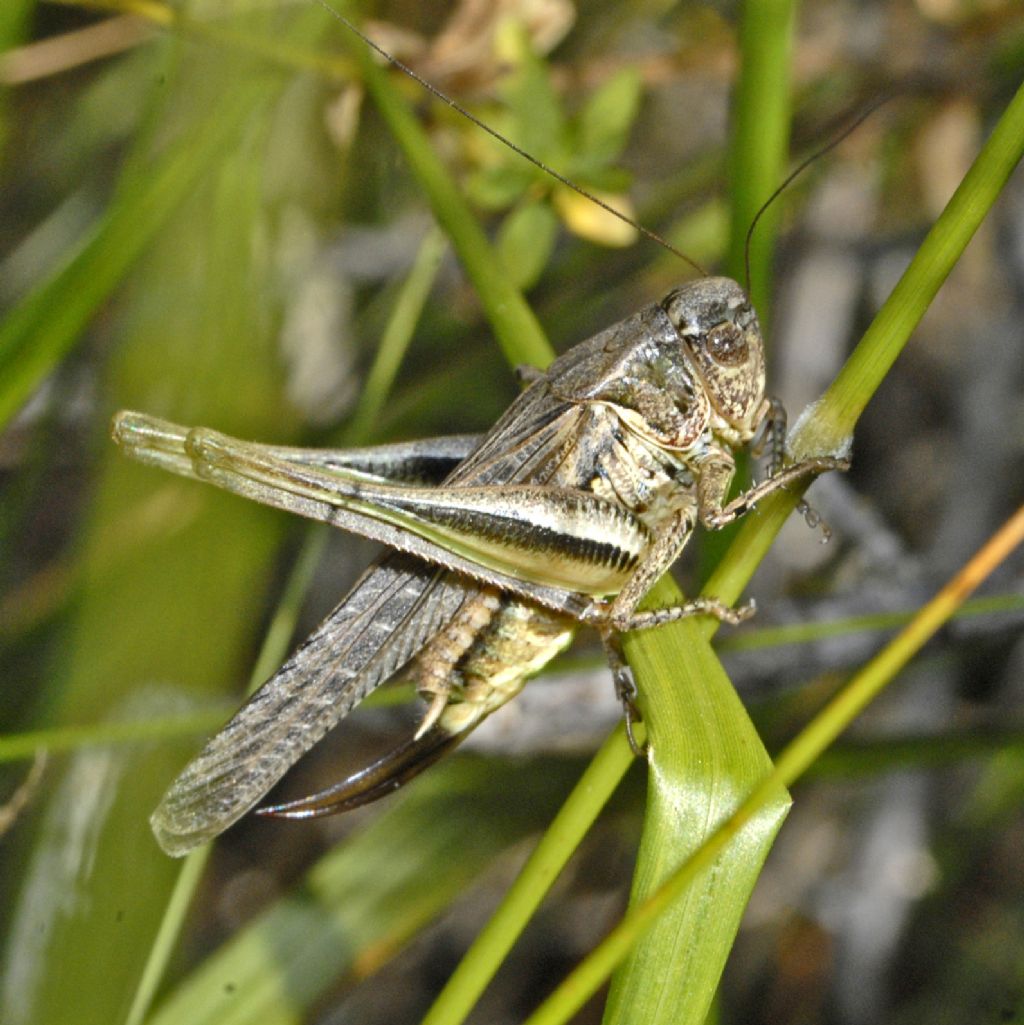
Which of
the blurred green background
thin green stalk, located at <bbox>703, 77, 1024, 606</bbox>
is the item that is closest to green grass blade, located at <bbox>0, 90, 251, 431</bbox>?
the blurred green background

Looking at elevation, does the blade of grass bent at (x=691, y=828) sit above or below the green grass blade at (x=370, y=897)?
above

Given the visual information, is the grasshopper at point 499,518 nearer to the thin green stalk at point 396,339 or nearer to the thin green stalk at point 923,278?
the thin green stalk at point 923,278

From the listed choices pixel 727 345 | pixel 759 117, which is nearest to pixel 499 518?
pixel 727 345

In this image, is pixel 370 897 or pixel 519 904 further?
pixel 370 897

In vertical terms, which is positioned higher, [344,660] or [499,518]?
[499,518]

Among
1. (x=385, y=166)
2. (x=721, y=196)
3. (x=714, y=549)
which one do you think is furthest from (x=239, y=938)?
(x=721, y=196)

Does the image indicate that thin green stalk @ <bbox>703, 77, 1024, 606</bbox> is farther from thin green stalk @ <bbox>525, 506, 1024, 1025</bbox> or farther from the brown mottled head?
the brown mottled head

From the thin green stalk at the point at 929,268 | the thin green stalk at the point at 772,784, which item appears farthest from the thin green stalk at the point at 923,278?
the thin green stalk at the point at 772,784

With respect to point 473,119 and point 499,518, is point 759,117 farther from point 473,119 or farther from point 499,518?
point 499,518
